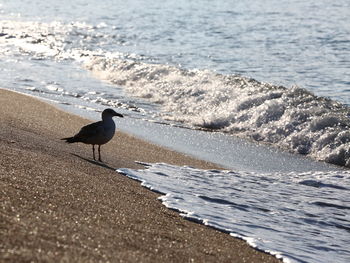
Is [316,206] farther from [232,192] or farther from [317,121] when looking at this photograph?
[317,121]

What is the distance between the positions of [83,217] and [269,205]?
288 centimetres

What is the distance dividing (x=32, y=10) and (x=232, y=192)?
98.5ft

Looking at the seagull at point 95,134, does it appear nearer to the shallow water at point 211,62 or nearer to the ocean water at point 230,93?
the ocean water at point 230,93

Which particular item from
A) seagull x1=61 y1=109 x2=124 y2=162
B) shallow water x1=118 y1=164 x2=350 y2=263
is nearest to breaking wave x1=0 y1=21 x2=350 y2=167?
shallow water x1=118 y1=164 x2=350 y2=263

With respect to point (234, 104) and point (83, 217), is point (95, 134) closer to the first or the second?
point (83, 217)

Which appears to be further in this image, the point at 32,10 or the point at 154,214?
the point at 32,10

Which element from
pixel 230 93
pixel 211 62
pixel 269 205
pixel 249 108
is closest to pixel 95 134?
pixel 269 205

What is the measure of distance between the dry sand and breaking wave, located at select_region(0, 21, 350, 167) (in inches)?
176

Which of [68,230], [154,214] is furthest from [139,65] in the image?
[68,230]

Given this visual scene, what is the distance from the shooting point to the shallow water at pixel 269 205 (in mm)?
6043

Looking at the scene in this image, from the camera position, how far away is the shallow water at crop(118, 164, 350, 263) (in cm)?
604

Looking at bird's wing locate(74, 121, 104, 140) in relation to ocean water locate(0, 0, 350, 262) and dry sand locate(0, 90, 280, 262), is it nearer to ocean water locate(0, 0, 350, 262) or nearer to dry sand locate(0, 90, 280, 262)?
dry sand locate(0, 90, 280, 262)

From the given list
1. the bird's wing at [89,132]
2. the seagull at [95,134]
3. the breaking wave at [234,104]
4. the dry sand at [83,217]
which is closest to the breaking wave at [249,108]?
the breaking wave at [234,104]

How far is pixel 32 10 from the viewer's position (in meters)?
36.1
